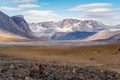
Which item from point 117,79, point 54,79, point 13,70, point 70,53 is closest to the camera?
point 117,79

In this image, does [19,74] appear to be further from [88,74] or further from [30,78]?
[88,74]

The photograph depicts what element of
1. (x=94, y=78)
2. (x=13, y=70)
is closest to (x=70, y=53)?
(x=13, y=70)

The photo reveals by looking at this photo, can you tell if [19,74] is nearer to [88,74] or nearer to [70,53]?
[88,74]

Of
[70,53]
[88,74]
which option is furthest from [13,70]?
[70,53]

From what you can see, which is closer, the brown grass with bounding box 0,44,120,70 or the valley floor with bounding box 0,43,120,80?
the valley floor with bounding box 0,43,120,80

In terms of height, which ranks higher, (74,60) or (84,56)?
(74,60)

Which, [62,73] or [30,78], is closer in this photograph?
[30,78]

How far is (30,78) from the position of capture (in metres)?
28.3

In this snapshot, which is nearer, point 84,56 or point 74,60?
point 74,60

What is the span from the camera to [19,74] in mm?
31609

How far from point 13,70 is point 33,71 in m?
3.24

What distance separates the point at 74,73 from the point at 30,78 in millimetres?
5939

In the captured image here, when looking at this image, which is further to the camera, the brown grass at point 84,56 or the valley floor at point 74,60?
the brown grass at point 84,56

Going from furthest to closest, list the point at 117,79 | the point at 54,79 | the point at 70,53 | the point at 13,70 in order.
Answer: the point at 70,53
the point at 13,70
the point at 54,79
the point at 117,79
